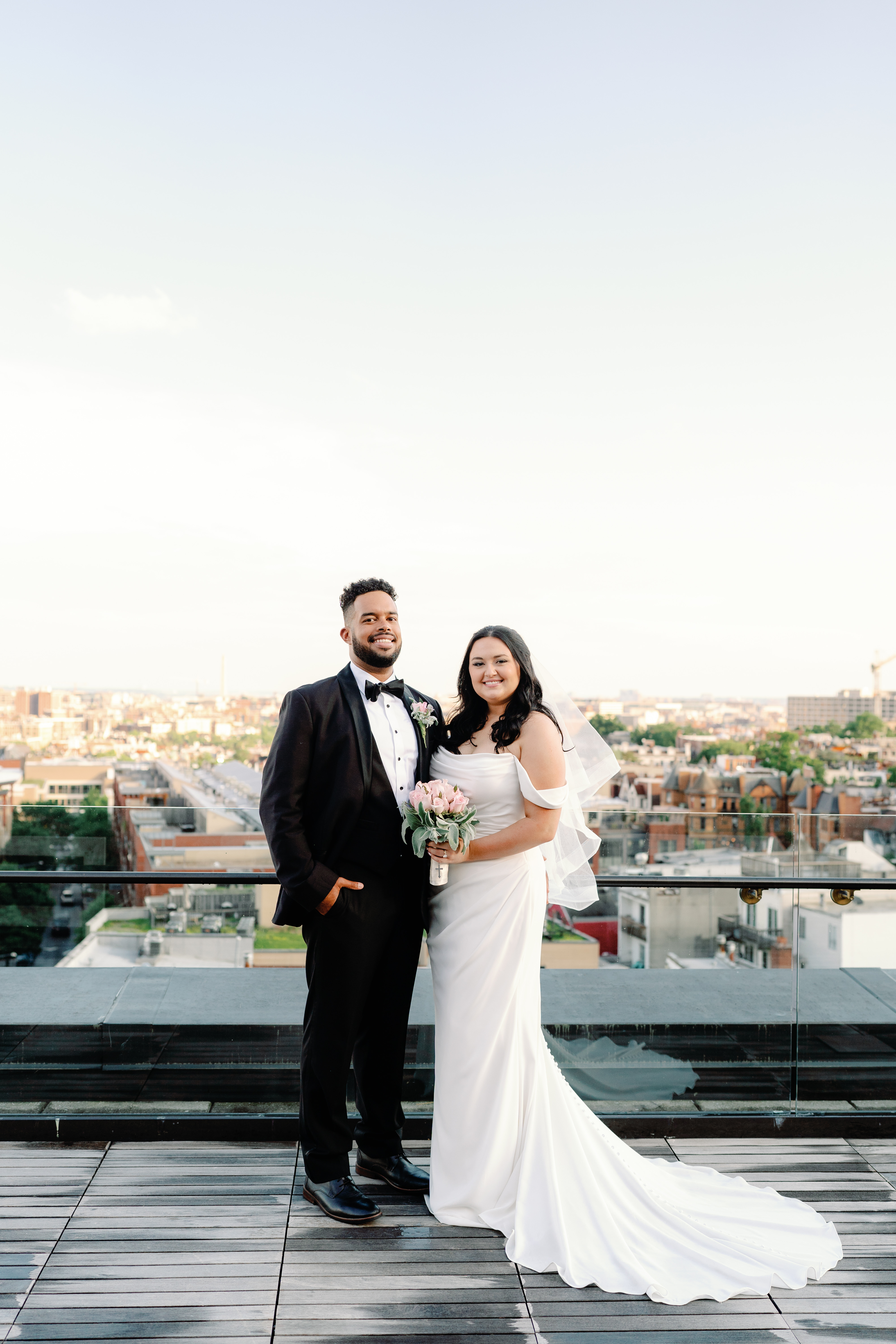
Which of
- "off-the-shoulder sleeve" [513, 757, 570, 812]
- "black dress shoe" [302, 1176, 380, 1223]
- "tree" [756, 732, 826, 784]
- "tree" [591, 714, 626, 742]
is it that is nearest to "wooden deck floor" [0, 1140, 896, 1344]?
"black dress shoe" [302, 1176, 380, 1223]

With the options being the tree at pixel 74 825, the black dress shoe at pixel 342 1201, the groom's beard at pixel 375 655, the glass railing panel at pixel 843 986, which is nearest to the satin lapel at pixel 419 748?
the groom's beard at pixel 375 655

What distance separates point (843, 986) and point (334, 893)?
195 cm

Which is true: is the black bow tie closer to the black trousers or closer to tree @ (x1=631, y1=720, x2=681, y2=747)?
the black trousers

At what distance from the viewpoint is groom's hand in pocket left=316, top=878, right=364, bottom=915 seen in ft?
8.21

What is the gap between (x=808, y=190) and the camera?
132 ft

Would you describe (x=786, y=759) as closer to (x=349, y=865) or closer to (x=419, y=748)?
(x=419, y=748)

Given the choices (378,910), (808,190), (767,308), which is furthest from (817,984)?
(767,308)

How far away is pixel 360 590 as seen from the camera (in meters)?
2.68

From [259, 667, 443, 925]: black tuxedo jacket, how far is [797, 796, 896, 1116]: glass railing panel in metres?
1.66

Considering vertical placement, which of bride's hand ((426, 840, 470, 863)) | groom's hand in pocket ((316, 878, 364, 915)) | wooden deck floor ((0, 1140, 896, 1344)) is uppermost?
bride's hand ((426, 840, 470, 863))

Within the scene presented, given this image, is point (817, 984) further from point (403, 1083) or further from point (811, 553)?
point (811, 553)

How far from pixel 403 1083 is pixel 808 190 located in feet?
150

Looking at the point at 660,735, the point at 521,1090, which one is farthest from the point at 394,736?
the point at 660,735

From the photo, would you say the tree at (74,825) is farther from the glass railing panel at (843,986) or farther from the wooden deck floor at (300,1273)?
the glass railing panel at (843,986)
